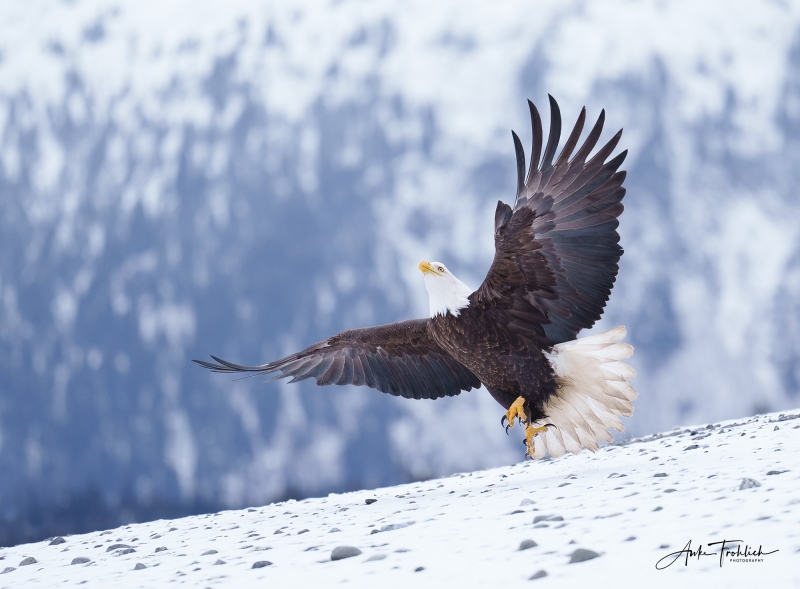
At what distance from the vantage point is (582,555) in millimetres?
2094

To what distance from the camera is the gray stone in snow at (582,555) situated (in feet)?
6.84

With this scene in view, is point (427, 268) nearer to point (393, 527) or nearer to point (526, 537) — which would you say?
point (393, 527)

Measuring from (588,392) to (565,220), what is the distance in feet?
3.74

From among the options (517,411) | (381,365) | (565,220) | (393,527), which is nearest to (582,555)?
(393,527)

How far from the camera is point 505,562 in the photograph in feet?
7.34

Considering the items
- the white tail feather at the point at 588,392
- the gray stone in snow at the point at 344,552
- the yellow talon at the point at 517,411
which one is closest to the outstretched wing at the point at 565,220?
the white tail feather at the point at 588,392

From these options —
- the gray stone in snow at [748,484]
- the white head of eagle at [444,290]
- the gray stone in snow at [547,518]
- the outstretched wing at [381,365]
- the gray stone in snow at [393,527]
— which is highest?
the white head of eagle at [444,290]

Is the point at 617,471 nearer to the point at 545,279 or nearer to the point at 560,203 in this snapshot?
the point at 545,279

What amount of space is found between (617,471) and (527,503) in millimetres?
862

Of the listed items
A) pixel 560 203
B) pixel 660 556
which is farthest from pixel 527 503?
pixel 560 203

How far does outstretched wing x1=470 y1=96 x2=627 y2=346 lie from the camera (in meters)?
3.93

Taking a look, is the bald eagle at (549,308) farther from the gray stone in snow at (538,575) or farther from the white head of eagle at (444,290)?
the gray stone in snow at (538,575)

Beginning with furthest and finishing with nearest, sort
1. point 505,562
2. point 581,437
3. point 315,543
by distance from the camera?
→ 1. point 581,437
2. point 315,543
3. point 505,562

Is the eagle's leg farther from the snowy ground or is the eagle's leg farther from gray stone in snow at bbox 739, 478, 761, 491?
gray stone in snow at bbox 739, 478, 761, 491
